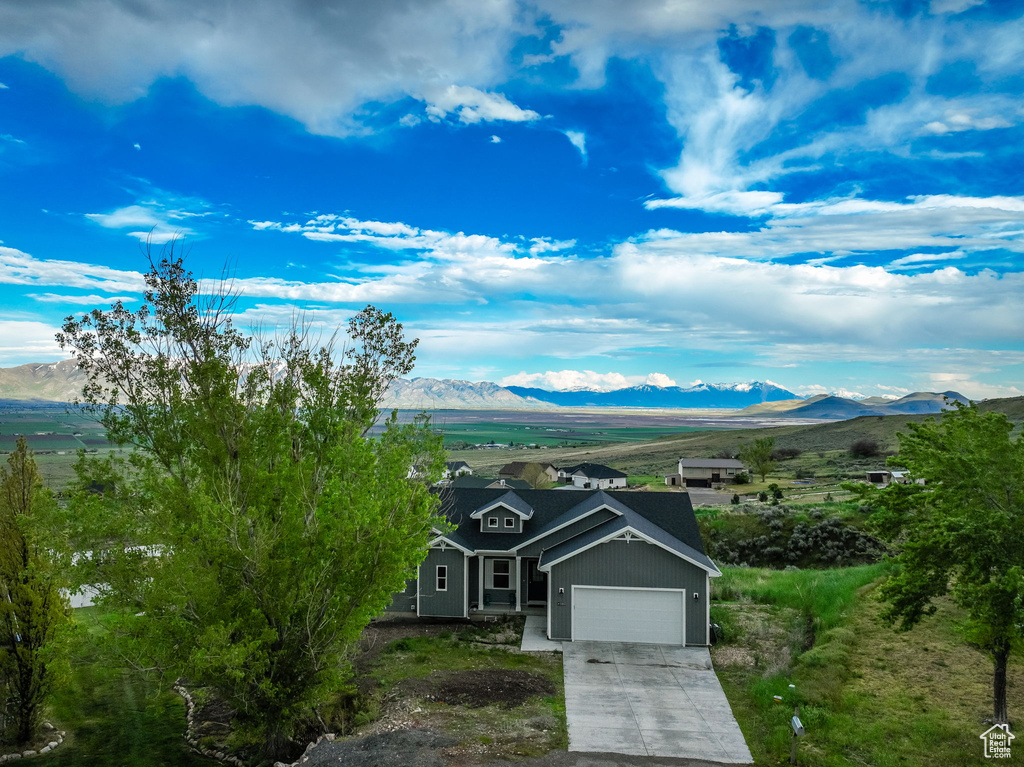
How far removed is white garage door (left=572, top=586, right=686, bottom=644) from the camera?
22516 millimetres

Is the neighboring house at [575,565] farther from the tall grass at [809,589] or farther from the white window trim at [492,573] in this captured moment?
the tall grass at [809,589]

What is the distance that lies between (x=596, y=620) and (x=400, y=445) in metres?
10.9

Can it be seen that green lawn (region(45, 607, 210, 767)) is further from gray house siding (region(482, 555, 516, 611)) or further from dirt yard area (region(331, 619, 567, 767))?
gray house siding (region(482, 555, 516, 611))

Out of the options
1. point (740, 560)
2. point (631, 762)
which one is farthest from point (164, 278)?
point (740, 560)

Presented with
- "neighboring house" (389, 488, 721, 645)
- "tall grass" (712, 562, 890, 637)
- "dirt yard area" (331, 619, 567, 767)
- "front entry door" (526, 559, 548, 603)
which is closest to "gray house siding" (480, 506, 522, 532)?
"neighboring house" (389, 488, 721, 645)

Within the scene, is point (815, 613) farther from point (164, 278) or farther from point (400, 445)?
point (164, 278)

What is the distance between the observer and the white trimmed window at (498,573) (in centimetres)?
2662

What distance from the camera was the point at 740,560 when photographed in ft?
131

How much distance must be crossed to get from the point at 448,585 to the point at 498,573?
7.77 ft

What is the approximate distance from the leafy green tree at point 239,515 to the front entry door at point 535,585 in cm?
1175

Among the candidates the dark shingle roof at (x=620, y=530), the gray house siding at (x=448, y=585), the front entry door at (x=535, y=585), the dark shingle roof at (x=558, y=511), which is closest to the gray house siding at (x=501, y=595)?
the front entry door at (x=535, y=585)

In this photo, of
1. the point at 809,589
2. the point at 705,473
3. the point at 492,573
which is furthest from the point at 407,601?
the point at 705,473

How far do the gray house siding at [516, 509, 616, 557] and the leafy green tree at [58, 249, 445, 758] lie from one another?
10632 mm

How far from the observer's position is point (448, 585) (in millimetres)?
25312
